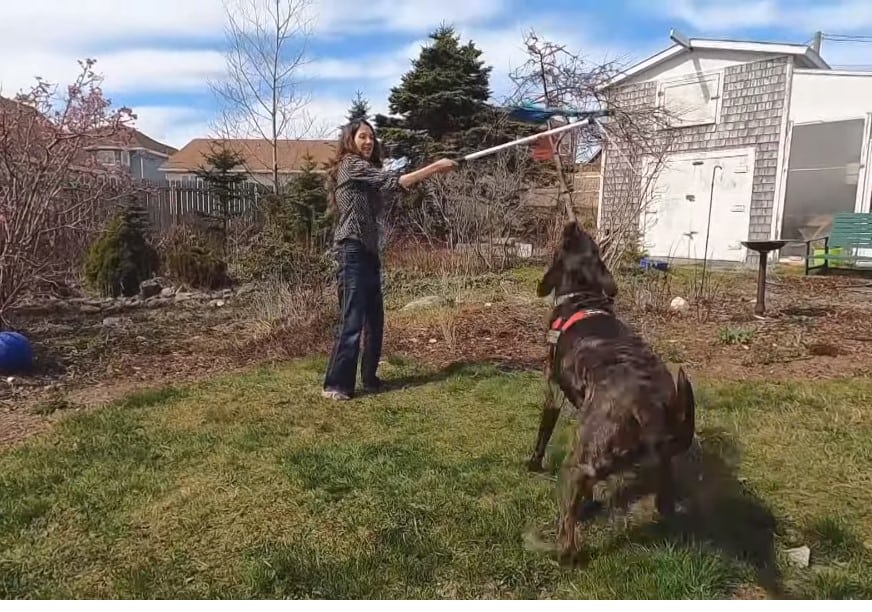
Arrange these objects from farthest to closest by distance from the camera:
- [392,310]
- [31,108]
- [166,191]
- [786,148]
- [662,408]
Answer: [166,191] < [786,148] < [392,310] < [31,108] < [662,408]

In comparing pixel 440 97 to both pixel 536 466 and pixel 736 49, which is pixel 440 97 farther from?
pixel 536 466

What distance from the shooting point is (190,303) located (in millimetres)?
8234

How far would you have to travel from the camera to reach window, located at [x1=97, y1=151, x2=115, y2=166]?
27.2 ft

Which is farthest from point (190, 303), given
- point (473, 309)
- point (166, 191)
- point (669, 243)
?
point (669, 243)

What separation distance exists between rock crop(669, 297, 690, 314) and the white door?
20.4 ft

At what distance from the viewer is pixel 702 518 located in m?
2.48

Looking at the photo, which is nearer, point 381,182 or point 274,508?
point 274,508

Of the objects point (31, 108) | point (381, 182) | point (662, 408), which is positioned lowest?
point (662, 408)

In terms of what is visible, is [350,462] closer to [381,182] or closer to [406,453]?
[406,453]

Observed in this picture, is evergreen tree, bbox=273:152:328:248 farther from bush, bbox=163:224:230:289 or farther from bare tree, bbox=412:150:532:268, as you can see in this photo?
bare tree, bbox=412:150:532:268

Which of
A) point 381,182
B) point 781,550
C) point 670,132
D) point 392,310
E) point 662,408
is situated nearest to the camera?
point 662,408

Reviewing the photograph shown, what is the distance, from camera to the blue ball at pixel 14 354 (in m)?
4.53

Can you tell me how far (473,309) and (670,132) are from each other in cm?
411

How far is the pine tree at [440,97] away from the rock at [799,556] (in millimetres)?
15537
